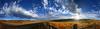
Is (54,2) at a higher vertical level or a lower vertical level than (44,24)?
higher

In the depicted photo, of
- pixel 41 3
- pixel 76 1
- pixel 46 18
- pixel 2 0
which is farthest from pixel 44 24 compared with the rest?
pixel 2 0

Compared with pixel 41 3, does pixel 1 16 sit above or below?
below

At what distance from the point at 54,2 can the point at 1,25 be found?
916mm

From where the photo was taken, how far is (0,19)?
9.01 ft

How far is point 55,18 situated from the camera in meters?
2.72

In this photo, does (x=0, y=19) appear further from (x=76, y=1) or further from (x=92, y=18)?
(x=92, y=18)

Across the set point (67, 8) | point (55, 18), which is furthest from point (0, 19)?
point (67, 8)

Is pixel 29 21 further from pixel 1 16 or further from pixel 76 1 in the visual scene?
pixel 76 1

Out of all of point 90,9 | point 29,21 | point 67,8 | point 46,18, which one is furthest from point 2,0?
point 90,9

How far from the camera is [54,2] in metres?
2.73

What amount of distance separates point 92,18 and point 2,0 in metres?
1.45

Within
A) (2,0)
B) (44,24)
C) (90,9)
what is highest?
(2,0)

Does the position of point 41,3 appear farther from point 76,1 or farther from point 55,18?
point 76,1

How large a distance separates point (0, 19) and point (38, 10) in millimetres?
626
